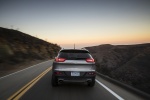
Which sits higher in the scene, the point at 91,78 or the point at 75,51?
the point at 75,51

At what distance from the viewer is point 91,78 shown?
32.4 ft

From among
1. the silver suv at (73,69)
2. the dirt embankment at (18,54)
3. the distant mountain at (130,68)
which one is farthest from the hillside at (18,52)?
the silver suv at (73,69)

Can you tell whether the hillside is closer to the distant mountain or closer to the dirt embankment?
the dirt embankment

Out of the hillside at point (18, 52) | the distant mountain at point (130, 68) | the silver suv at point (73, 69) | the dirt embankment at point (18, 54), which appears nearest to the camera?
the silver suv at point (73, 69)

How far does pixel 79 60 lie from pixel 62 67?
76cm

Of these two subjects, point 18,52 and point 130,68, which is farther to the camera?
point 18,52

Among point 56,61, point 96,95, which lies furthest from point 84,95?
point 56,61

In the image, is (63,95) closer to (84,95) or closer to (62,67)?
(84,95)

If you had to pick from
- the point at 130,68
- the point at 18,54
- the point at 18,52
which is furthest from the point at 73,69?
the point at 18,52

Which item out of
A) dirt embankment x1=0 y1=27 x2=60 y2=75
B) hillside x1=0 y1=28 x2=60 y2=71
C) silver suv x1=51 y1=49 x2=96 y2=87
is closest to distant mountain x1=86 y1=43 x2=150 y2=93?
silver suv x1=51 y1=49 x2=96 y2=87

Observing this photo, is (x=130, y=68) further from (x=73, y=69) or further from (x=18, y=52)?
(x=18, y=52)

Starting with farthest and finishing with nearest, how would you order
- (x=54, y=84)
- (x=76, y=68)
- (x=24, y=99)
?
(x=54, y=84), (x=76, y=68), (x=24, y=99)

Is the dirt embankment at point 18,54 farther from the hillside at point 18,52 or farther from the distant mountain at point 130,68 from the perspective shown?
the distant mountain at point 130,68

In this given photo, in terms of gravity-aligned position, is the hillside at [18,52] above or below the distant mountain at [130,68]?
above
